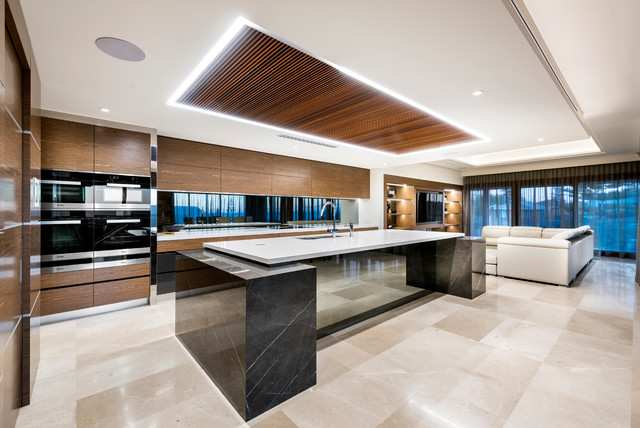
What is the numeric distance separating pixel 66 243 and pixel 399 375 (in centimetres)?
370

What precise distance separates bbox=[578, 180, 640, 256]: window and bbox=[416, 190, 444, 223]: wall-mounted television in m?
3.33

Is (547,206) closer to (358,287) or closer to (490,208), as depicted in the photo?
(490,208)

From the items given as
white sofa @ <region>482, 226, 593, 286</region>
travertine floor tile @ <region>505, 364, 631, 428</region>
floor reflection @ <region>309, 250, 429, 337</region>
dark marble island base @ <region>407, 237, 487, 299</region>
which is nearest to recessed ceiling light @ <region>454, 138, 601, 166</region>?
white sofa @ <region>482, 226, 593, 286</region>

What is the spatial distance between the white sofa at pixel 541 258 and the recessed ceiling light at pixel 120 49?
560 cm

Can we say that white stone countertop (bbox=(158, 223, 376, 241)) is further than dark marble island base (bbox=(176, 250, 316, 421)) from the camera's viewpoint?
Yes

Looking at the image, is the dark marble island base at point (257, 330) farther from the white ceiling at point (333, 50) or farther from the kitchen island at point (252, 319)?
the white ceiling at point (333, 50)

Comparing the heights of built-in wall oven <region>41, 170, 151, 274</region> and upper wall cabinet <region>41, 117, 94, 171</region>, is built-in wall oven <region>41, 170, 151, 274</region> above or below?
below

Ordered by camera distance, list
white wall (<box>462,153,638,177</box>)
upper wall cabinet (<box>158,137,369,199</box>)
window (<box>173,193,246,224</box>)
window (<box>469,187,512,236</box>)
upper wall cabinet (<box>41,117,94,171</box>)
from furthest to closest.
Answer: window (<box>469,187,512,236</box>) < white wall (<box>462,153,638,177</box>) < window (<box>173,193,246,224</box>) < upper wall cabinet (<box>158,137,369,199</box>) < upper wall cabinet (<box>41,117,94,171</box>)

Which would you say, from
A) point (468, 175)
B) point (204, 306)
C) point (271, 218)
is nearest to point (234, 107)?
point (204, 306)

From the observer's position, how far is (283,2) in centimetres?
151

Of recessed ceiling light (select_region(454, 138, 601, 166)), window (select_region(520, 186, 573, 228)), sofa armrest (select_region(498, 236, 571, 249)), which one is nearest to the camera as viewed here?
sofa armrest (select_region(498, 236, 571, 249))

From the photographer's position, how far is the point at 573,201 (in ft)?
24.0

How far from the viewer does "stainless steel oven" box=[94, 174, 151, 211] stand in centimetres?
331

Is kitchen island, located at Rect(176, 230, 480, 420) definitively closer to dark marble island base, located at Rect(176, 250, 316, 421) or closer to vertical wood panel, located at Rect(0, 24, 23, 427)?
dark marble island base, located at Rect(176, 250, 316, 421)
